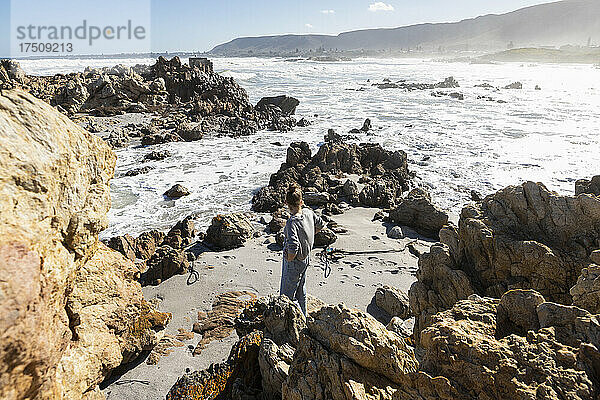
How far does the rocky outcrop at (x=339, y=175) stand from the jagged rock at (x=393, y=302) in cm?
458

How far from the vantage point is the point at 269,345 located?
9.30 ft

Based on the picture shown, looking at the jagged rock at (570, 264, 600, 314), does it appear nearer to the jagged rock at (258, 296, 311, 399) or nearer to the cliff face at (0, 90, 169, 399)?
the jagged rock at (258, 296, 311, 399)

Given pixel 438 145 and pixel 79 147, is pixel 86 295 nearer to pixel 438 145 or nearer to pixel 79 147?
pixel 79 147

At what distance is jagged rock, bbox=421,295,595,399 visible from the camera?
1.71m

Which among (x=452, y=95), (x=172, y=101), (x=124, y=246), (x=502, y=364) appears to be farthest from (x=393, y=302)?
(x=452, y=95)

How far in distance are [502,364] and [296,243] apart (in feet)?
7.07

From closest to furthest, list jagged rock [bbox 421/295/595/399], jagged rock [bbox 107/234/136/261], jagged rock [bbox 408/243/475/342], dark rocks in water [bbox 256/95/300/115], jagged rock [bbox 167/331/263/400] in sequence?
jagged rock [bbox 421/295/595/399] → jagged rock [bbox 167/331/263/400] → jagged rock [bbox 408/243/475/342] → jagged rock [bbox 107/234/136/261] → dark rocks in water [bbox 256/95/300/115]

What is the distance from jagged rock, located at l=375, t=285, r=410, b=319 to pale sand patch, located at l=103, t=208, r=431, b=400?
256mm

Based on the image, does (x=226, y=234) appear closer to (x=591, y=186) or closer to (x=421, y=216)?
(x=421, y=216)

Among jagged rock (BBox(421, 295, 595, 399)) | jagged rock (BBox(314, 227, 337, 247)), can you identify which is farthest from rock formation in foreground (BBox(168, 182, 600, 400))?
jagged rock (BBox(314, 227, 337, 247))

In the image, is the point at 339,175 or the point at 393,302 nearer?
the point at 393,302

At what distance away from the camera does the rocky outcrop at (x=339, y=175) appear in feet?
31.4

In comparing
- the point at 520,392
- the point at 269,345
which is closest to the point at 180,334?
the point at 269,345

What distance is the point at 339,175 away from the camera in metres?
11.3
